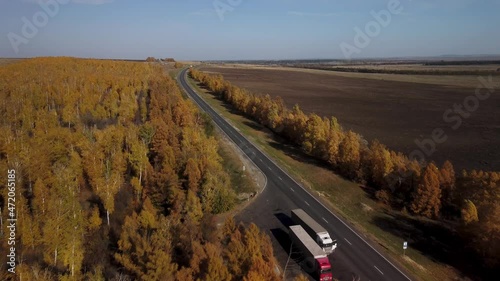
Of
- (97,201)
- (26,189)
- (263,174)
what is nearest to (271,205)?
(263,174)

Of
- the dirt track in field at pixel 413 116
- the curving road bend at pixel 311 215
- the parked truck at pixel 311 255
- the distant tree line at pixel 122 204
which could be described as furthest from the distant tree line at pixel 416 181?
the distant tree line at pixel 122 204

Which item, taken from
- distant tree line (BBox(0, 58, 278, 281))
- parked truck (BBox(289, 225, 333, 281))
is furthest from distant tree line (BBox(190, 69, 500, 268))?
distant tree line (BBox(0, 58, 278, 281))

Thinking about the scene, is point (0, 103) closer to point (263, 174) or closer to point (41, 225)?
point (41, 225)

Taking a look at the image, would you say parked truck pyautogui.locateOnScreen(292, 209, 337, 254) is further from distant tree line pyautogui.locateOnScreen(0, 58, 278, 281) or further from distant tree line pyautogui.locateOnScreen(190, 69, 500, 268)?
distant tree line pyautogui.locateOnScreen(190, 69, 500, 268)

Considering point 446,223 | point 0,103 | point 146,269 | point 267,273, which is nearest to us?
point 267,273

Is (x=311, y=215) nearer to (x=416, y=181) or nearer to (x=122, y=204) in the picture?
(x=416, y=181)

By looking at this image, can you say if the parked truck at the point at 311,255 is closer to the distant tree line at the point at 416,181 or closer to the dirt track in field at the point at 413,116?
the distant tree line at the point at 416,181
